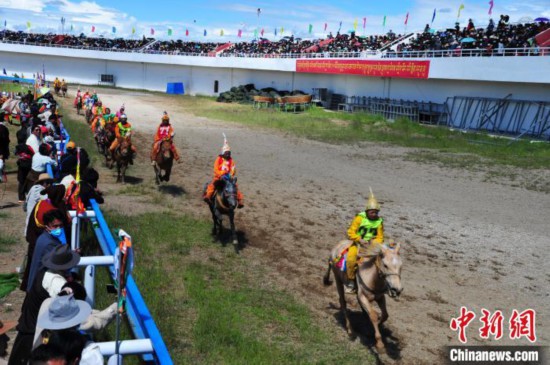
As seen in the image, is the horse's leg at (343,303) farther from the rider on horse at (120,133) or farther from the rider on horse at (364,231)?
the rider on horse at (120,133)

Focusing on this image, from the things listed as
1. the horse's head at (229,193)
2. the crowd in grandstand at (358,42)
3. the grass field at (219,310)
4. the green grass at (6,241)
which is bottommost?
the grass field at (219,310)

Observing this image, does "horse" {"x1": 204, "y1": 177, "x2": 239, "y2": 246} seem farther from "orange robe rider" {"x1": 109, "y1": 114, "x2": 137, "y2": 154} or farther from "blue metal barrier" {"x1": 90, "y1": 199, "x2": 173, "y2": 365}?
"orange robe rider" {"x1": 109, "y1": 114, "x2": 137, "y2": 154}

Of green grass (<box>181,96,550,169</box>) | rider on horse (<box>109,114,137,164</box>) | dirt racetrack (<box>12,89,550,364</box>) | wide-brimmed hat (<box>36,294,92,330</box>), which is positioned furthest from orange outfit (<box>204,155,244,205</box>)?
green grass (<box>181,96,550,169</box>)

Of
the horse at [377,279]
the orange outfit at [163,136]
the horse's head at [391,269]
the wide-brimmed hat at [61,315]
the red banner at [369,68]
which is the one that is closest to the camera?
the wide-brimmed hat at [61,315]

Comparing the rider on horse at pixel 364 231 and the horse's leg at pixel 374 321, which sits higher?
the rider on horse at pixel 364 231

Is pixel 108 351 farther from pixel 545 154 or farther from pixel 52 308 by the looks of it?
pixel 545 154

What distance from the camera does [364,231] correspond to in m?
7.36

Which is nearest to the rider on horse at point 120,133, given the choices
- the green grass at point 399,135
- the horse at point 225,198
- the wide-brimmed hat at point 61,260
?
the horse at point 225,198

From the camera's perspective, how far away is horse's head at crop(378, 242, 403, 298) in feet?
19.1

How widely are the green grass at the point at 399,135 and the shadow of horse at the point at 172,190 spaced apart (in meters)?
11.4

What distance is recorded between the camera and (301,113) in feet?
129

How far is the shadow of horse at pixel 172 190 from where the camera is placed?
591 inches

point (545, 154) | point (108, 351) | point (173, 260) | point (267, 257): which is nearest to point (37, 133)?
point (173, 260)

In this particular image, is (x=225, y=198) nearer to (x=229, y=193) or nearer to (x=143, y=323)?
(x=229, y=193)
